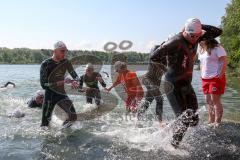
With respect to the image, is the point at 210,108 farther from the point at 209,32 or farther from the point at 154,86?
the point at 209,32

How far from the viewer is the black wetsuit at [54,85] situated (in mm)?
8742

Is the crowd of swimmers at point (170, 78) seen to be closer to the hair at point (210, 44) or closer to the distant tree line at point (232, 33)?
the hair at point (210, 44)

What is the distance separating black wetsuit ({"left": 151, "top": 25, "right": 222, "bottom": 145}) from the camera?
661 cm

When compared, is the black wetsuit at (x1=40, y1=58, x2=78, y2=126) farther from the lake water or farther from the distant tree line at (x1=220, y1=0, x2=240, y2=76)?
the distant tree line at (x1=220, y1=0, x2=240, y2=76)

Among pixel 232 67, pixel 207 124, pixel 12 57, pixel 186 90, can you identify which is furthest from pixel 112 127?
pixel 12 57

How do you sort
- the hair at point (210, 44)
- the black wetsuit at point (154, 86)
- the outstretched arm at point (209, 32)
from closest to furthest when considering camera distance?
the outstretched arm at point (209, 32)
the hair at point (210, 44)
the black wetsuit at point (154, 86)

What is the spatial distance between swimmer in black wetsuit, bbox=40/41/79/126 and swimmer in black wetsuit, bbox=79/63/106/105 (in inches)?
122

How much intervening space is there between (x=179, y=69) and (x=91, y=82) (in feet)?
21.1

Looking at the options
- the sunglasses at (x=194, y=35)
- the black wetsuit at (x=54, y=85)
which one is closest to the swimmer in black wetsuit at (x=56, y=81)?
the black wetsuit at (x=54, y=85)

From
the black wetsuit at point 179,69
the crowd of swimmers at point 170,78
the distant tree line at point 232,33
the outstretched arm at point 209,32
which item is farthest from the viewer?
the distant tree line at point 232,33

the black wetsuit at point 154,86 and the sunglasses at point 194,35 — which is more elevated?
the sunglasses at point 194,35

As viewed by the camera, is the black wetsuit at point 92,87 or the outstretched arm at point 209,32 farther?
the black wetsuit at point 92,87

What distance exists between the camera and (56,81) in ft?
29.7

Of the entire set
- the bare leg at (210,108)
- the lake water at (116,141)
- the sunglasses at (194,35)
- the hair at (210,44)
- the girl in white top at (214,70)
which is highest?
the sunglasses at (194,35)
